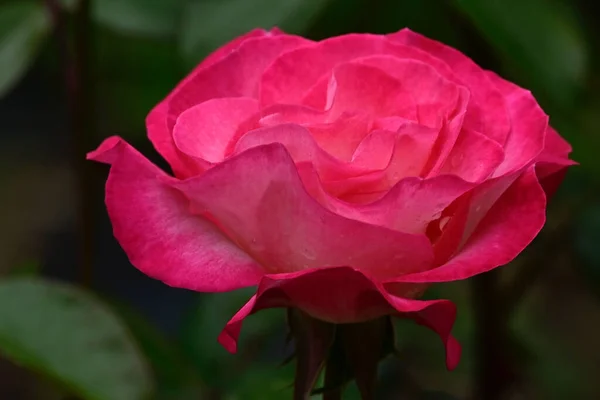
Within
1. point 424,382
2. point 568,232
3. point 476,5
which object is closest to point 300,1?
point 476,5

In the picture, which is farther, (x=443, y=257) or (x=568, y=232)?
(x=568, y=232)

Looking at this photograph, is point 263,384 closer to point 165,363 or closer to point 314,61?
point 165,363

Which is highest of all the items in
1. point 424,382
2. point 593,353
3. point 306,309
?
point 306,309

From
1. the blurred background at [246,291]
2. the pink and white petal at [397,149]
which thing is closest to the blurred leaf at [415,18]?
the blurred background at [246,291]

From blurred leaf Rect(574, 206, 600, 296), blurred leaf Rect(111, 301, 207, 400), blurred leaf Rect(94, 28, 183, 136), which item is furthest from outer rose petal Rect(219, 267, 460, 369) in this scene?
blurred leaf Rect(94, 28, 183, 136)

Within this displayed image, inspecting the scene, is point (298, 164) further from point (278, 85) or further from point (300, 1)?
point (300, 1)

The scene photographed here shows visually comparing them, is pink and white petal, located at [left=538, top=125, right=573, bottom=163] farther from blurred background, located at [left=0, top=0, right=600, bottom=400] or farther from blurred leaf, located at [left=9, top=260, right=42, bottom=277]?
blurred leaf, located at [left=9, top=260, right=42, bottom=277]

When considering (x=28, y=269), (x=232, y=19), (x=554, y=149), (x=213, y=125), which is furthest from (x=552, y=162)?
(x=28, y=269)
